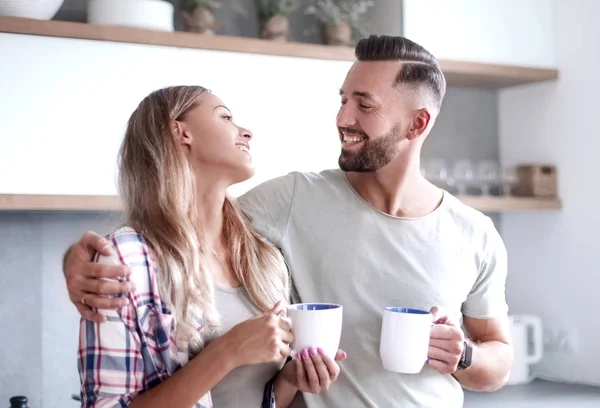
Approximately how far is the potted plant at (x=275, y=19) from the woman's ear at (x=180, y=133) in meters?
1.10

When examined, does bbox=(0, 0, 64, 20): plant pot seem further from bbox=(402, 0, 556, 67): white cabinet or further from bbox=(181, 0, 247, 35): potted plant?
bbox=(402, 0, 556, 67): white cabinet

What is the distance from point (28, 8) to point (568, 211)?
6.06 feet

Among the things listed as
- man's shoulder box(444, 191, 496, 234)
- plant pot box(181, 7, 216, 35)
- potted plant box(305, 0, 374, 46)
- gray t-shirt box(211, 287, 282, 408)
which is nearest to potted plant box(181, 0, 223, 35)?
plant pot box(181, 7, 216, 35)

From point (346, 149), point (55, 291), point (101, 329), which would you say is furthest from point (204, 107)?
point (55, 291)

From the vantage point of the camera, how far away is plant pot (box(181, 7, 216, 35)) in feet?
7.70

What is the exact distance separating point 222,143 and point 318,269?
0.30 meters

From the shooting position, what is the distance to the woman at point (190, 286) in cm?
121

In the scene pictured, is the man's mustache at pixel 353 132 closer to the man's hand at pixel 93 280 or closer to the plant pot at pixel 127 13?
the man's hand at pixel 93 280

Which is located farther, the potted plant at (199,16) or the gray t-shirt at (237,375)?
the potted plant at (199,16)

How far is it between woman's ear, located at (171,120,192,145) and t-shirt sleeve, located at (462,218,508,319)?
64 cm

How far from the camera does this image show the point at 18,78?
2.05m

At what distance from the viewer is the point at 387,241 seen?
155 cm

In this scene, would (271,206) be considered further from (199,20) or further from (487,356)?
(199,20)

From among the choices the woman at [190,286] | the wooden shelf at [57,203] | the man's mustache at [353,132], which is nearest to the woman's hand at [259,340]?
the woman at [190,286]
